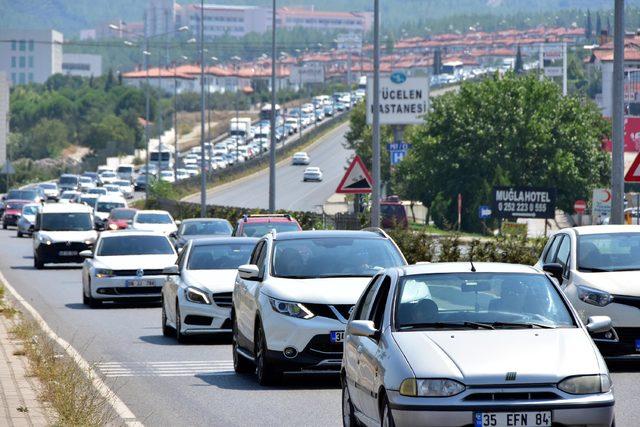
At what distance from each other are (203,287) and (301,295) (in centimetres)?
529

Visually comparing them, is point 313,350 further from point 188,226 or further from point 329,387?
point 188,226

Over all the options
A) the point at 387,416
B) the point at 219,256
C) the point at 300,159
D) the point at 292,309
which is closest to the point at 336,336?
the point at 292,309

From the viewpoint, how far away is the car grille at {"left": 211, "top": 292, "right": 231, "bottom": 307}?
20.5 m

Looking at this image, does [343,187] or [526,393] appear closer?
[526,393]

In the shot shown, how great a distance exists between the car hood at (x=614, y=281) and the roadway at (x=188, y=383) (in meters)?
0.86

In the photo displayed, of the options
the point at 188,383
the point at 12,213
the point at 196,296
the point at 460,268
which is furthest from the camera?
the point at 12,213

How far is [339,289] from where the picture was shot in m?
15.6

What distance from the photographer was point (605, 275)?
17312 millimetres

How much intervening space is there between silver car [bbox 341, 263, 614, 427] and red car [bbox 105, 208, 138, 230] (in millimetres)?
47412

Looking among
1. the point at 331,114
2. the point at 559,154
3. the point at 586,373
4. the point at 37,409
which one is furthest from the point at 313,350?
the point at 331,114

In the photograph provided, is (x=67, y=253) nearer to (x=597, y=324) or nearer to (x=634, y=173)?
(x=634, y=173)

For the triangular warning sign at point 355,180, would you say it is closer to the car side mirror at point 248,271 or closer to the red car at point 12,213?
the car side mirror at point 248,271

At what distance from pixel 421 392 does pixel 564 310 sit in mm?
1676

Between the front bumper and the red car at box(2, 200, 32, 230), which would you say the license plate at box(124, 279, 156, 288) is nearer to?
the front bumper
